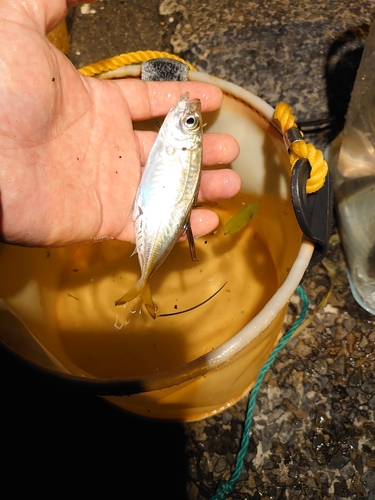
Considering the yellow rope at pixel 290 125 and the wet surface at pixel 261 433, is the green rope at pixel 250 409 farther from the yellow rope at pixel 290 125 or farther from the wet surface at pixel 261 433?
the yellow rope at pixel 290 125

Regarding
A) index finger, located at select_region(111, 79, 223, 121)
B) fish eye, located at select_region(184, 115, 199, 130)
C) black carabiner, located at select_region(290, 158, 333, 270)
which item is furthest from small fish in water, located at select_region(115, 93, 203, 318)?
black carabiner, located at select_region(290, 158, 333, 270)

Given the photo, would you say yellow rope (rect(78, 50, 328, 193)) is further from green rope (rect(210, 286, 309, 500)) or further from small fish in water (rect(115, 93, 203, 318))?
green rope (rect(210, 286, 309, 500))

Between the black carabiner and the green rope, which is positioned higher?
the black carabiner

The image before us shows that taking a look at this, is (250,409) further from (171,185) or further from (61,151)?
(61,151)

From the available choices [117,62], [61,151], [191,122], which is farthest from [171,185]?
[117,62]

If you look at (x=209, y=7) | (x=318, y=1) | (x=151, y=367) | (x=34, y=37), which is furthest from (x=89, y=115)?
(x=318, y=1)

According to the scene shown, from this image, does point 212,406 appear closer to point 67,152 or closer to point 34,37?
point 67,152

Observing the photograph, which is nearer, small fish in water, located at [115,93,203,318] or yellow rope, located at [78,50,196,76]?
small fish in water, located at [115,93,203,318]

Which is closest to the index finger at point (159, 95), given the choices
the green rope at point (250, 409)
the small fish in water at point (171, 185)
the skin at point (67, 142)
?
the skin at point (67, 142)
